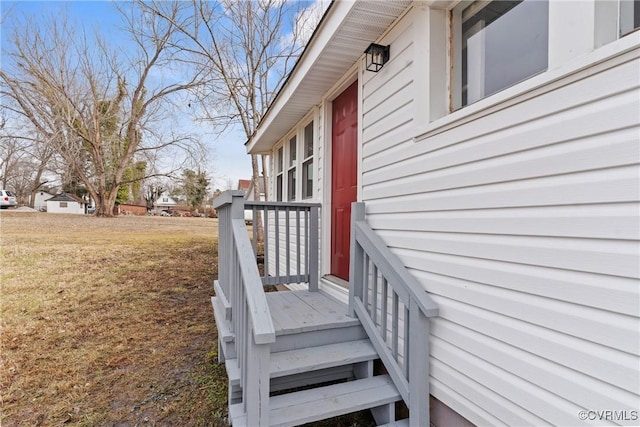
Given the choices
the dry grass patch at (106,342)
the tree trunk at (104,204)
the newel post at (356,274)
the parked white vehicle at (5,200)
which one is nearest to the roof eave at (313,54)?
the newel post at (356,274)

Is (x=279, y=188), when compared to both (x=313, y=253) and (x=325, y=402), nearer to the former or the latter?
(x=313, y=253)

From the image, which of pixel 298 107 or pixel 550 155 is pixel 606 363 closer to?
pixel 550 155

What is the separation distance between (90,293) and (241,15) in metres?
9.94

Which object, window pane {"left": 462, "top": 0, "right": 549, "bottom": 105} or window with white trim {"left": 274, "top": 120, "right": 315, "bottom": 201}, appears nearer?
window pane {"left": 462, "top": 0, "right": 549, "bottom": 105}

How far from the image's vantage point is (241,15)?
36.7 feet

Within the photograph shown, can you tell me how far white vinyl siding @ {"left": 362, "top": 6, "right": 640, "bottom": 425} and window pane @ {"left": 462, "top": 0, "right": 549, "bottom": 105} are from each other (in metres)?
0.28

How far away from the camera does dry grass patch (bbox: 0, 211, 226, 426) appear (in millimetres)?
2727

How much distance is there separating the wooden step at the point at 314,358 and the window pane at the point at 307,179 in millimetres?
2564

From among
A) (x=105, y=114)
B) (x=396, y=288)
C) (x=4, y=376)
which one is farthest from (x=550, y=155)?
(x=105, y=114)

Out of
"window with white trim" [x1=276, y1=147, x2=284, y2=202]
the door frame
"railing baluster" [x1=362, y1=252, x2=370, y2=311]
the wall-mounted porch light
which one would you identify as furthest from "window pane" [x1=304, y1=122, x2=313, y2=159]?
"railing baluster" [x1=362, y1=252, x2=370, y2=311]

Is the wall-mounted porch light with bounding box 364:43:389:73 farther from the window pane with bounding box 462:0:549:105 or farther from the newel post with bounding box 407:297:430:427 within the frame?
the newel post with bounding box 407:297:430:427

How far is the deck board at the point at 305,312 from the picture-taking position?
240cm

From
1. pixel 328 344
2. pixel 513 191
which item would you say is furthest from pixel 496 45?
pixel 328 344

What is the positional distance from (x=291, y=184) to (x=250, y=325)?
4.20 m
